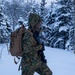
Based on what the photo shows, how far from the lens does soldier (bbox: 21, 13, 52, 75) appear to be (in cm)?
496

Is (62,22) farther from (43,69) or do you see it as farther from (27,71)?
(27,71)

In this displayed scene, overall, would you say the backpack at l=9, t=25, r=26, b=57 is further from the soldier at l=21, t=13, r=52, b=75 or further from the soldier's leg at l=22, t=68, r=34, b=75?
the soldier's leg at l=22, t=68, r=34, b=75

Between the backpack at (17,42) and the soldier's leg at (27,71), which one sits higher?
the backpack at (17,42)

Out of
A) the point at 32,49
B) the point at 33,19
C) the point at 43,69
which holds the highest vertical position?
the point at 33,19

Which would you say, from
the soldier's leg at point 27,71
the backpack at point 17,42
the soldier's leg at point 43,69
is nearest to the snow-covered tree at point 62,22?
the soldier's leg at point 43,69

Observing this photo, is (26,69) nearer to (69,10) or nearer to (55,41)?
(69,10)

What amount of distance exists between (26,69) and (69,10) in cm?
2559

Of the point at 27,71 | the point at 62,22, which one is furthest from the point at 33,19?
the point at 62,22

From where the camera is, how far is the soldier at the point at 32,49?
496 cm

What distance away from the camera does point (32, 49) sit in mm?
4996

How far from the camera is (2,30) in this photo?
111ft

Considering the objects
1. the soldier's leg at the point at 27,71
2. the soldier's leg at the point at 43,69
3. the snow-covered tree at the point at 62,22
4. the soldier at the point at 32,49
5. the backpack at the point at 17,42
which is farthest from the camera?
the snow-covered tree at the point at 62,22

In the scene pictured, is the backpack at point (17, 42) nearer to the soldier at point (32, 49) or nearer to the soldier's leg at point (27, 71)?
the soldier at point (32, 49)

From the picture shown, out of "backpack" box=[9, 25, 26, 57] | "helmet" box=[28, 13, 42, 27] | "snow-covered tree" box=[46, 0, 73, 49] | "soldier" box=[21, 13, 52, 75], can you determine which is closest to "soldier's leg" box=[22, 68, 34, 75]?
"soldier" box=[21, 13, 52, 75]
